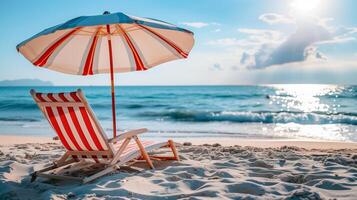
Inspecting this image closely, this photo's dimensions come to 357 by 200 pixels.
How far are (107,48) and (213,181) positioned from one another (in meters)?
2.67

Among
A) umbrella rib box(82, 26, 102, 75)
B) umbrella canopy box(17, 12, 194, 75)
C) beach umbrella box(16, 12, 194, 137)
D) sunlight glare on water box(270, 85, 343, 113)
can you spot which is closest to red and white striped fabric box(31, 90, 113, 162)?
beach umbrella box(16, 12, 194, 137)

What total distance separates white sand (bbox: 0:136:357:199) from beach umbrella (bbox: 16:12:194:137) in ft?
3.72

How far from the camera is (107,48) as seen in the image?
5656mm

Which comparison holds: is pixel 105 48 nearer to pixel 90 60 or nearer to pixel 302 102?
pixel 90 60

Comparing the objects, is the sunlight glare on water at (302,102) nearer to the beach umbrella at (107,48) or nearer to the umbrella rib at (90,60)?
the beach umbrella at (107,48)

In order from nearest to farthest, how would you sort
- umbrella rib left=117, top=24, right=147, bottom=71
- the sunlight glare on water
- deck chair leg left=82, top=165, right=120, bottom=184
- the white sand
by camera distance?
the white sand
deck chair leg left=82, top=165, right=120, bottom=184
umbrella rib left=117, top=24, right=147, bottom=71
the sunlight glare on water

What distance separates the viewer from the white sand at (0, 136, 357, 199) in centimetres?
357

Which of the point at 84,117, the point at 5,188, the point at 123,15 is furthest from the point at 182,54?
the point at 5,188

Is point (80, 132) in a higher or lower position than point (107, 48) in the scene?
lower

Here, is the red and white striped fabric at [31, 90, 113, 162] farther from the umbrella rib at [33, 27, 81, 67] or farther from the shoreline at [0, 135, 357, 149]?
the shoreline at [0, 135, 357, 149]

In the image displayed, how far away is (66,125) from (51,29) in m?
1.04

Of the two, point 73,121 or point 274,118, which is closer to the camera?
point 73,121

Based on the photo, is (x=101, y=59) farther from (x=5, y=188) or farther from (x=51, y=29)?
(x=5, y=188)

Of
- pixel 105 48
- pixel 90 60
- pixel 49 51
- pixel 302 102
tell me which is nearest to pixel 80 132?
pixel 49 51
